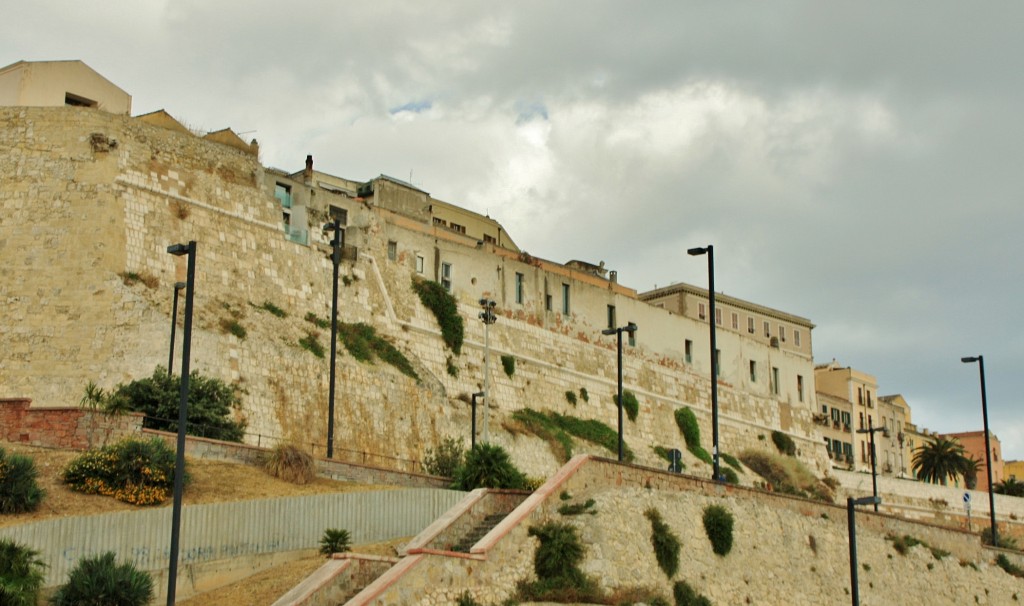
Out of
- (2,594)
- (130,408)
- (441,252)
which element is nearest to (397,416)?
(441,252)

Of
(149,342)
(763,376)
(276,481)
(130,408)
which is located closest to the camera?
(276,481)

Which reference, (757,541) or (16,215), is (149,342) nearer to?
(16,215)

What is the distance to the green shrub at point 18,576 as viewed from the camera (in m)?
21.4

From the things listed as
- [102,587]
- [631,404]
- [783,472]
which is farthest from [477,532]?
[783,472]

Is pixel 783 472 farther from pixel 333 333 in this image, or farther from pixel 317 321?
pixel 333 333

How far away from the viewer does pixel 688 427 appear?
210ft

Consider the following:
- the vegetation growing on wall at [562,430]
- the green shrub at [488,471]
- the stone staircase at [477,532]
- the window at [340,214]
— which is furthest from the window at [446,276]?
the stone staircase at [477,532]

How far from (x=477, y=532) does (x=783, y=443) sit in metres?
48.2

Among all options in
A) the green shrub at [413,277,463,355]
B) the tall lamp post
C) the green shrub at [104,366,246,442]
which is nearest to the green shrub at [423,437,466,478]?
the tall lamp post

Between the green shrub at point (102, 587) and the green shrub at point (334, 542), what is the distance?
4.40 metres

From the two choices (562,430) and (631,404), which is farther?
(631,404)

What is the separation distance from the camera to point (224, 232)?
147ft

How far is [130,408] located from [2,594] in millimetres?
13386

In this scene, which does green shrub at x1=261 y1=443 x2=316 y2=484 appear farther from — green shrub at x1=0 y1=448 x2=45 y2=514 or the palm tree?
the palm tree
